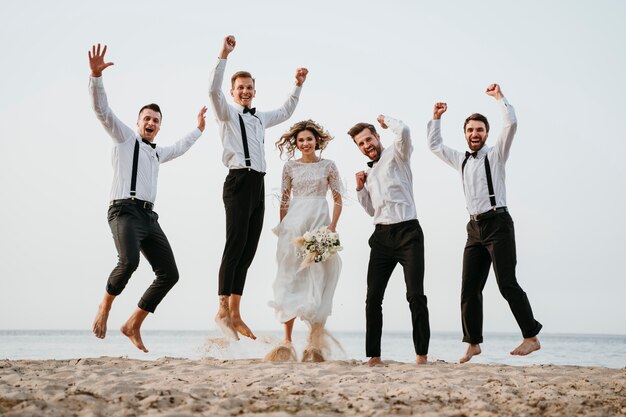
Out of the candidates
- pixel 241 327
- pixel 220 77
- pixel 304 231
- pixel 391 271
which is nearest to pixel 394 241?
pixel 391 271

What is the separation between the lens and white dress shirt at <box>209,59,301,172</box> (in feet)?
22.0

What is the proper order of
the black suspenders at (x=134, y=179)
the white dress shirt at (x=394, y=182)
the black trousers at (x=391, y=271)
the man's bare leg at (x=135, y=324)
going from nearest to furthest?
the black trousers at (x=391, y=271)
the white dress shirt at (x=394, y=182)
the black suspenders at (x=134, y=179)
the man's bare leg at (x=135, y=324)

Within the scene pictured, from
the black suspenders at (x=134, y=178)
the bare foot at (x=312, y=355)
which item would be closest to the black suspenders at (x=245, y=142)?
the black suspenders at (x=134, y=178)

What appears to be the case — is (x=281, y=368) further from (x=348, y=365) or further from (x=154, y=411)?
(x=154, y=411)

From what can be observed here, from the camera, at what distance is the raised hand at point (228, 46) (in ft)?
21.7

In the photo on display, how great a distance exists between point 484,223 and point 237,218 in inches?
96.9

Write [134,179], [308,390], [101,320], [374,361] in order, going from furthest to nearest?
[101,320], [134,179], [374,361], [308,390]

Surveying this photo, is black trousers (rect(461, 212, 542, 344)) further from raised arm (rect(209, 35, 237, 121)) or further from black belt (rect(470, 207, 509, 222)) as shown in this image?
raised arm (rect(209, 35, 237, 121))

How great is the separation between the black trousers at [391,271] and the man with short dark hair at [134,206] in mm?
2093

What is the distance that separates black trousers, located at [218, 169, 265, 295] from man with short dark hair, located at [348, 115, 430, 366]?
118cm

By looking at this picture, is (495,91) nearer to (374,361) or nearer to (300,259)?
(300,259)

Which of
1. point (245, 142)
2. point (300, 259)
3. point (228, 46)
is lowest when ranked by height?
point (300, 259)

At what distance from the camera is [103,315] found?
269 inches

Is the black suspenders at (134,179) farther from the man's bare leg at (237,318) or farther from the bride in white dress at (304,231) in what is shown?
the bride in white dress at (304,231)
